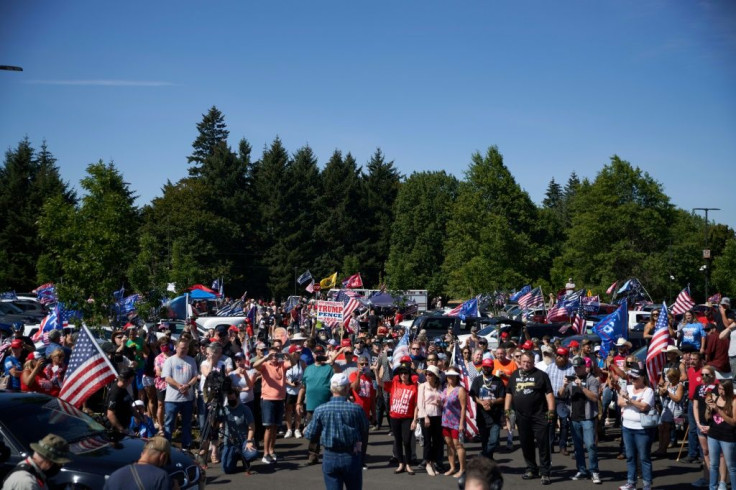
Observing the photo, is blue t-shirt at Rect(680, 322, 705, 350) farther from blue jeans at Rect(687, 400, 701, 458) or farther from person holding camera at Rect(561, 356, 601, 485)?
person holding camera at Rect(561, 356, 601, 485)

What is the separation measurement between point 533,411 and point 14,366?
8.31 meters

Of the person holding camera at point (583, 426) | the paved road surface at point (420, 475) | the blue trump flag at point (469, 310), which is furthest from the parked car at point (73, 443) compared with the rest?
the blue trump flag at point (469, 310)

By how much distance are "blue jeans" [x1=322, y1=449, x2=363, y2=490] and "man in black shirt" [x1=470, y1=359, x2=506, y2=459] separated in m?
4.22

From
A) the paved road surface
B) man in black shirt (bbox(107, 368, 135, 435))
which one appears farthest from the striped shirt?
man in black shirt (bbox(107, 368, 135, 435))

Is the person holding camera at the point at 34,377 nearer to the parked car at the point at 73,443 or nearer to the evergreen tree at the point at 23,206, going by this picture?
the parked car at the point at 73,443

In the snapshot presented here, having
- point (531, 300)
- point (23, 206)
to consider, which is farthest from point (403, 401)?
point (23, 206)

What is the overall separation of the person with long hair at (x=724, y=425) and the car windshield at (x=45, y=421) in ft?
25.1

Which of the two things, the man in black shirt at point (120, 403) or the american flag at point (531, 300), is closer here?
the man in black shirt at point (120, 403)

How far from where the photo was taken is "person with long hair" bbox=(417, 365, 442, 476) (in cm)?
1129

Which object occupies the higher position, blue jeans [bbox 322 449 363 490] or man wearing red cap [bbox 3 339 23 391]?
man wearing red cap [bbox 3 339 23 391]

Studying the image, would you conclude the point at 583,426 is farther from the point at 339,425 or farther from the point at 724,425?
the point at 339,425

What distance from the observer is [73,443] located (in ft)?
26.8

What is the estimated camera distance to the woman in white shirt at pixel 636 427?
9812 millimetres

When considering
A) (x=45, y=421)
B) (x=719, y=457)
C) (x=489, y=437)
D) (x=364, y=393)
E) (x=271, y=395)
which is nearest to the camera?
(x=45, y=421)
